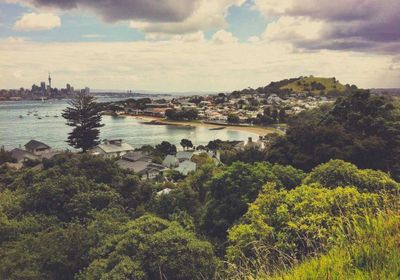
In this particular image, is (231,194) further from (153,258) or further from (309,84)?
(309,84)

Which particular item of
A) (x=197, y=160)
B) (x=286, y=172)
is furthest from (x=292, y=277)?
(x=197, y=160)

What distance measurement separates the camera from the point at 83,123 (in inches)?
1578

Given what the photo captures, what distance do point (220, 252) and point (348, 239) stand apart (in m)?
10.1

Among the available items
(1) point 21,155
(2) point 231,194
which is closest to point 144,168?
(1) point 21,155

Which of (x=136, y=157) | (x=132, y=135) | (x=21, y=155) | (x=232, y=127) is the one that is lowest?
(x=232, y=127)

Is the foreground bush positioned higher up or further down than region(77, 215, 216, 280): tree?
higher up

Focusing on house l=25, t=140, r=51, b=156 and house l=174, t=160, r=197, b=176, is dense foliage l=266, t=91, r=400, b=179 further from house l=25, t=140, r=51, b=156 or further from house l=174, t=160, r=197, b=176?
house l=25, t=140, r=51, b=156

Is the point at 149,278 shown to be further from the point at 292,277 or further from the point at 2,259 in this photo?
the point at 292,277

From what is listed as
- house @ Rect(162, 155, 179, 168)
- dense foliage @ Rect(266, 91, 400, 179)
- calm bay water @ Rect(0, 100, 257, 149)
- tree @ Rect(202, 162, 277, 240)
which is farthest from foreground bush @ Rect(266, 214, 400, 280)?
calm bay water @ Rect(0, 100, 257, 149)

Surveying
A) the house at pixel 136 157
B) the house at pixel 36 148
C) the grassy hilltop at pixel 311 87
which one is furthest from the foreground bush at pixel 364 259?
the grassy hilltop at pixel 311 87

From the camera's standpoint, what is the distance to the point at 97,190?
1750 centimetres

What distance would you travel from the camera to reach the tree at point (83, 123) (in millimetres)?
39688

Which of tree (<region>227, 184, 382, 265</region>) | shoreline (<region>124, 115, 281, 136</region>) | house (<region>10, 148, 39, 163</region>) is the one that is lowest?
shoreline (<region>124, 115, 281, 136</region>)

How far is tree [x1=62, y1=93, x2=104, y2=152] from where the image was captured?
39688 millimetres
